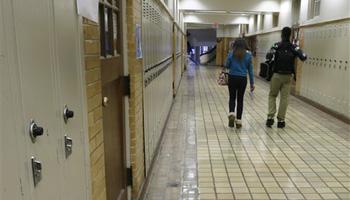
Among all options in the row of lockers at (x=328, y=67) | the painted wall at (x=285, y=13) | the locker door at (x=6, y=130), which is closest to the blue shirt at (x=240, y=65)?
the row of lockers at (x=328, y=67)

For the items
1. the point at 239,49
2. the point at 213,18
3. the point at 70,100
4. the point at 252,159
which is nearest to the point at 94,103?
the point at 70,100

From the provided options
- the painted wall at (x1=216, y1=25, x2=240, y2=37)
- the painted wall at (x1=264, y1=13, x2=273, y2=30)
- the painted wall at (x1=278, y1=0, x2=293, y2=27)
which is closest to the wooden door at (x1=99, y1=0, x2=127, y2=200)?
the painted wall at (x1=278, y1=0, x2=293, y2=27)

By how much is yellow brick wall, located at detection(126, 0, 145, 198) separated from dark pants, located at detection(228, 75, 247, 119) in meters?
2.33

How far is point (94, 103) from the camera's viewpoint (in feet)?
5.41

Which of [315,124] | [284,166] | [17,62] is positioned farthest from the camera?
[315,124]

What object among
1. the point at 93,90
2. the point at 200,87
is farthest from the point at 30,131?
the point at 200,87

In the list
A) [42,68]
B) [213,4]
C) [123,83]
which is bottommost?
[123,83]

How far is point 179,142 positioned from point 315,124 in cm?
238

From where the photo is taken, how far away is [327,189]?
3.01 meters

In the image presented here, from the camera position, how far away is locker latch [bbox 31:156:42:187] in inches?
37.6

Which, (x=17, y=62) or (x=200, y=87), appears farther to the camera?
(x=200, y=87)

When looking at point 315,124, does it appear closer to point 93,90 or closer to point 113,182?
point 113,182

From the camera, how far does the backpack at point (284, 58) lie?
4.78 m

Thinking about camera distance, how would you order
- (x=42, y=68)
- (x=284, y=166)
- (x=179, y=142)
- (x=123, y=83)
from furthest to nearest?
(x=179, y=142), (x=284, y=166), (x=123, y=83), (x=42, y=68)
